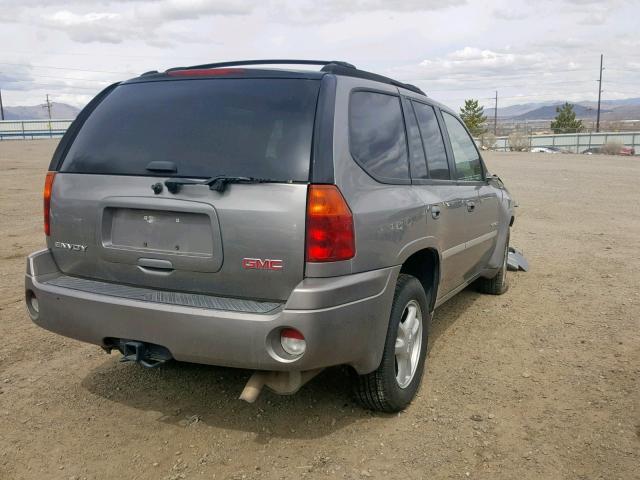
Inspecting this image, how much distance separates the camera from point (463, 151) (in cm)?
488

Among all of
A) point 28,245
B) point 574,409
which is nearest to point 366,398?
point 574,409

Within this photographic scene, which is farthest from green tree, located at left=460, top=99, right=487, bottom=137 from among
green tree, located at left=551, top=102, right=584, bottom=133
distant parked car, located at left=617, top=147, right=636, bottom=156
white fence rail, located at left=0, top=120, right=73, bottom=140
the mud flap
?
the mud flap

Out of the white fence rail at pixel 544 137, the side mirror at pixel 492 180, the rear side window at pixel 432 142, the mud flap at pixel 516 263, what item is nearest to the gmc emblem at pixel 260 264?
the rear side window at pixel 432 142

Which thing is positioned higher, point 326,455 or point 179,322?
point 179,322

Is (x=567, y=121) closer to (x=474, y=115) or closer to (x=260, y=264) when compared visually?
(x=474, y=115)

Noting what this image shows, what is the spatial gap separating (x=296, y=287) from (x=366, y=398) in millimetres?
1011

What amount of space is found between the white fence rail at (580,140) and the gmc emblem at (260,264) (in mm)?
55212

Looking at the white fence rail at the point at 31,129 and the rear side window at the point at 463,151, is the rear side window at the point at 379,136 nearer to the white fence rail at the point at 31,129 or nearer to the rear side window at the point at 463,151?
the rear side window at the point at 463,151

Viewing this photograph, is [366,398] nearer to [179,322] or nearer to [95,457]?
[179,322]

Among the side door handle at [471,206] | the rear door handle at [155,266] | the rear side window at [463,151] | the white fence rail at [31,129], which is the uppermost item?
the white fence rail at [31,129]

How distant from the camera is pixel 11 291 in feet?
18.7

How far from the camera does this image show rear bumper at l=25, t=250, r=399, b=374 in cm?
270

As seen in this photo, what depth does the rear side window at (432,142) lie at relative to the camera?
13.1 feet

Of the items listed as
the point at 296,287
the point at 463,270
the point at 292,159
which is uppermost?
the point at 292,159
